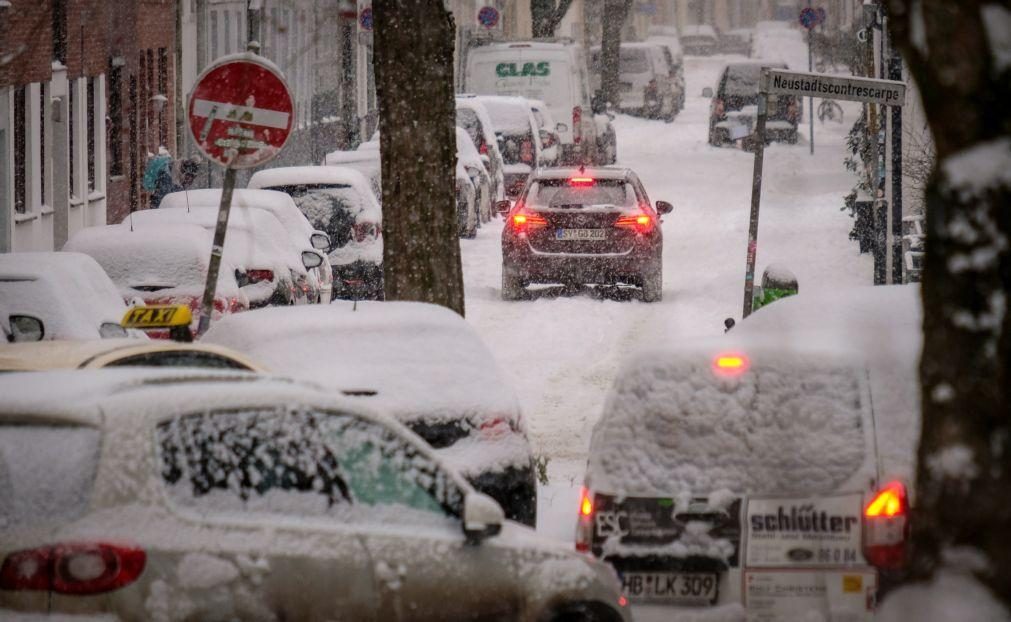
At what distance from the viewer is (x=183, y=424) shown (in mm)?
5734

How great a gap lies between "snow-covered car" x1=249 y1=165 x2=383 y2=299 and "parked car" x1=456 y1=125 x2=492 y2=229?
6026 mm

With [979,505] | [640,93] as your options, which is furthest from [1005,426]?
[640,93]

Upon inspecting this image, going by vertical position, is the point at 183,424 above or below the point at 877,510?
above

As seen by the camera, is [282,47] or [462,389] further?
[282,47]

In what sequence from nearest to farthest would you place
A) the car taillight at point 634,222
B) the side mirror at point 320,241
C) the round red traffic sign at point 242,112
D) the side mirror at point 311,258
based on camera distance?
the round red traffic sign at point 242,112 → the side mirror at point 311,258 → the side mirror at point 320,241 → the car taillight at point 634,222

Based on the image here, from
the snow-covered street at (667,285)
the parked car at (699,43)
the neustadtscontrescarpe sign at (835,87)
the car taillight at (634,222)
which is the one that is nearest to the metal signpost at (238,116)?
the snow-covered street at (667,285)

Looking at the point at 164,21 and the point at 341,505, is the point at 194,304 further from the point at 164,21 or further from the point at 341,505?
the point at 164,21

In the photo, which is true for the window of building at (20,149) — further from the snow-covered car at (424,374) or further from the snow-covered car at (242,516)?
the snow-covered car at (242,516)

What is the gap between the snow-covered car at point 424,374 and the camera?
30.0 feet

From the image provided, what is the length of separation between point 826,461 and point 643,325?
1229 cm

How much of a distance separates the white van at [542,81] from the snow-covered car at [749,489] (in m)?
30.1

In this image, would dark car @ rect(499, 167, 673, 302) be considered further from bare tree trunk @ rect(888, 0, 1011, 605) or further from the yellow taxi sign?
bare tree trunk @ rect(888, 0, 1011, 605)

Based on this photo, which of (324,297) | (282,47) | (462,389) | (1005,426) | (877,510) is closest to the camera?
(1005,426)

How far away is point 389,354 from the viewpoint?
31.6ft
